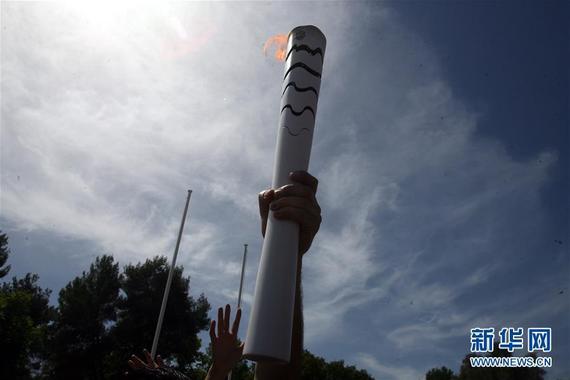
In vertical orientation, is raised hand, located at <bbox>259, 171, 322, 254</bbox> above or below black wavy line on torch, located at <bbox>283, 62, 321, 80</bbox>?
below

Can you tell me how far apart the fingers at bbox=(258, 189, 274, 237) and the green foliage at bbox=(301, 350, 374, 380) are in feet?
134

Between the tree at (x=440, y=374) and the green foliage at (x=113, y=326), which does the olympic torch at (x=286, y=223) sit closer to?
the green foliage at (x=113, y=326)

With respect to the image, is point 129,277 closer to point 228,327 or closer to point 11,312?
point 11,312

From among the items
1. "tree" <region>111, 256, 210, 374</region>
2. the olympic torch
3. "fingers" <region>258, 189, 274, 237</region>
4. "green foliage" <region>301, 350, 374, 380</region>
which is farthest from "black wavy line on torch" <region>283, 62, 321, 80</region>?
"green foliage" <region>301, 350, 374, 380</region>

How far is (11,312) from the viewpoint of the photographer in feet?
85.3

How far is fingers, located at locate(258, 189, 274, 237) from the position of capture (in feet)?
11.3

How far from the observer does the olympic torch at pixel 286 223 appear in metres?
2.77

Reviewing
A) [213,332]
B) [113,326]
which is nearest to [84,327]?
[113,326]

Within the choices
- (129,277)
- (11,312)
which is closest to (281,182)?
(11,312)

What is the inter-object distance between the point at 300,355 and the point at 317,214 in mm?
1101

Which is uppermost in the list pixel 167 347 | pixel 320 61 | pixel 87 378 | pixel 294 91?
pixel 320 61

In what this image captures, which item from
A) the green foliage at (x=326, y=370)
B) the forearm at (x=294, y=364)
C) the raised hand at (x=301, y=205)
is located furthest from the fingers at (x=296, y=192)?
the green foliage at (x=326, y=370)

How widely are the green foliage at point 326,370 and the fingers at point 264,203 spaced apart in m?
40.9

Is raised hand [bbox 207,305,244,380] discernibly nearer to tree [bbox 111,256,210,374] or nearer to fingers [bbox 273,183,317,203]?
fingers [bbox 273,183,317,203]
